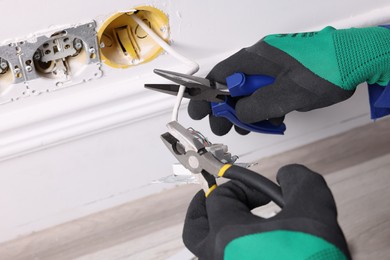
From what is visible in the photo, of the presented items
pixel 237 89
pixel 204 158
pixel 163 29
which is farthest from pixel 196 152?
pixel 163 29

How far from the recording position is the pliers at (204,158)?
0.54 metres

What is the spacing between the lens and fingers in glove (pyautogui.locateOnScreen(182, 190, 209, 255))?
1.85ft

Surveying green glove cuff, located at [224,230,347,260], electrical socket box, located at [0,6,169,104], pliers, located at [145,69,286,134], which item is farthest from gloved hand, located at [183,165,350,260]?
electrical socket box, located at [0,6,169,104]

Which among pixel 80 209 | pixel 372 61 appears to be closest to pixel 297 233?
pixel 372 61

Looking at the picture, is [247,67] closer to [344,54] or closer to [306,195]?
[344,54]

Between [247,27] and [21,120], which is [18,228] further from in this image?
[247,27]

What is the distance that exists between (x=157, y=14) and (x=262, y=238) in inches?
16.5

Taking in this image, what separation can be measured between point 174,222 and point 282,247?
1.61ft

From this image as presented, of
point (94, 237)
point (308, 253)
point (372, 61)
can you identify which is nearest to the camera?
point (308, 253)

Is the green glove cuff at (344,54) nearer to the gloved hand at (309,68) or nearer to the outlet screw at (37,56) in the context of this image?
the gloved hand at (309,68)

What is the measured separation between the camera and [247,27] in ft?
2.86

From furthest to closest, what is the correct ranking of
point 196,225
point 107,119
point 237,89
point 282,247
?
point 107,119 → point 237,89 → point 196,225 → point 282,247

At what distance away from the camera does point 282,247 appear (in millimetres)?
468

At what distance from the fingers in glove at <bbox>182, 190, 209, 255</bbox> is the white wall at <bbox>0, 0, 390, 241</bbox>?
0.29 metres
